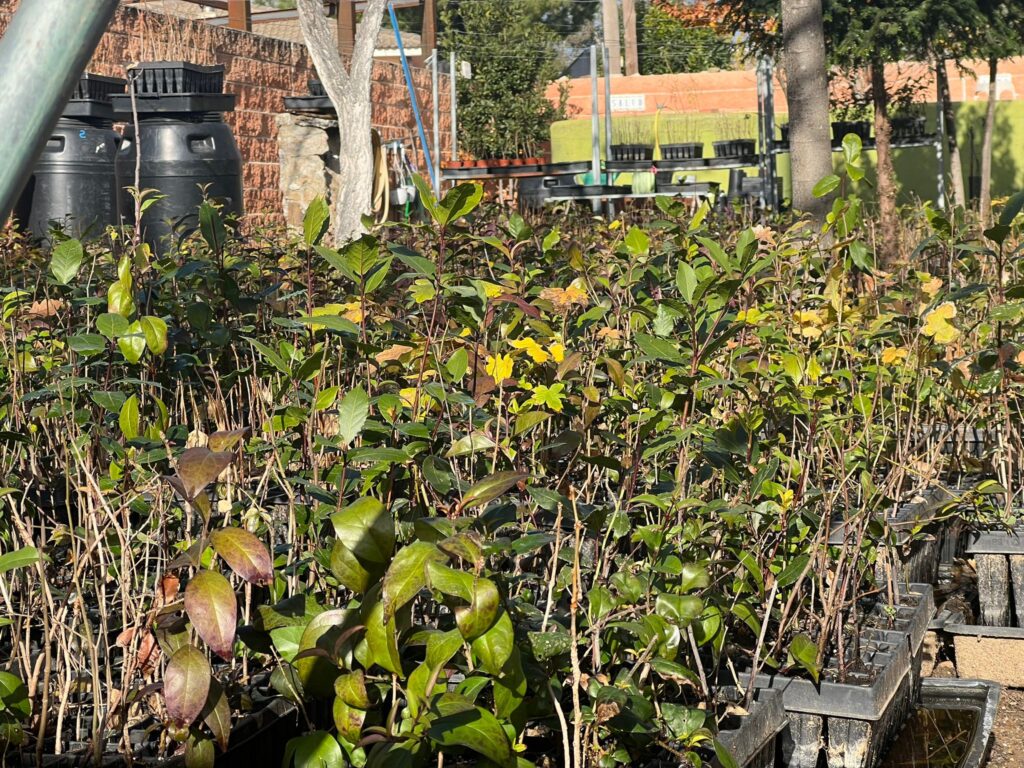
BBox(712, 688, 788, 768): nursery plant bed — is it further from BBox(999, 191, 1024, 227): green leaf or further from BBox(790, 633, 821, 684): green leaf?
BBox(999, 191, 1024, 227): green leaf

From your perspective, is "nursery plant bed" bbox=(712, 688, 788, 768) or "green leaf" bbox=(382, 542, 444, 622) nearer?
"green leaf" bbox=(382, 542, 444, 622)

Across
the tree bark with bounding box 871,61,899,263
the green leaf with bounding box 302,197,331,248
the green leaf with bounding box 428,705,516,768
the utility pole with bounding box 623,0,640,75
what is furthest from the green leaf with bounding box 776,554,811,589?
the utility pole with bounding box 623,0,640,75

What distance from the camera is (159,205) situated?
8367mm

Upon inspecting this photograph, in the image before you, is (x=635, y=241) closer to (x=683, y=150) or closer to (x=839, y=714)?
(x=839, y=714)

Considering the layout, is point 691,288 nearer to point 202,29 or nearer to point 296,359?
point 296,359

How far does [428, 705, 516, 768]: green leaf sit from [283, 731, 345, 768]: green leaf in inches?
8.0

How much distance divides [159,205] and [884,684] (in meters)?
7.13

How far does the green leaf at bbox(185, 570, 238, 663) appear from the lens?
1.32m

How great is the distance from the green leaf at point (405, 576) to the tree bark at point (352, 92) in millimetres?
8329

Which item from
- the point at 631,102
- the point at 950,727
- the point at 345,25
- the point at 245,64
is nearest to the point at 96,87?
the point at 245,64

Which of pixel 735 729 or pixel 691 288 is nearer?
pixel 735 729

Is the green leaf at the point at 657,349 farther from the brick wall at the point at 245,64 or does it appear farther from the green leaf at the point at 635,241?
the brick wall at the point at 245,64

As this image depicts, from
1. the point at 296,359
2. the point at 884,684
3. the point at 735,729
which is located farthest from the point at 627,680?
the point at 296,359

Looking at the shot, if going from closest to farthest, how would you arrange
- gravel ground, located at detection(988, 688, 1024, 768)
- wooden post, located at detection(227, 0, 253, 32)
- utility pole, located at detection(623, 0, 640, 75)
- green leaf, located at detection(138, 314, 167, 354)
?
green leaf, located at detection(138, 314, 167, 354) < gravel ground, located at detection(988, 688, 1024, 768) < wooden post, located at detection(227, 0, 253, 32) < utility pole, located at detection(623, 0, 640, 75)
